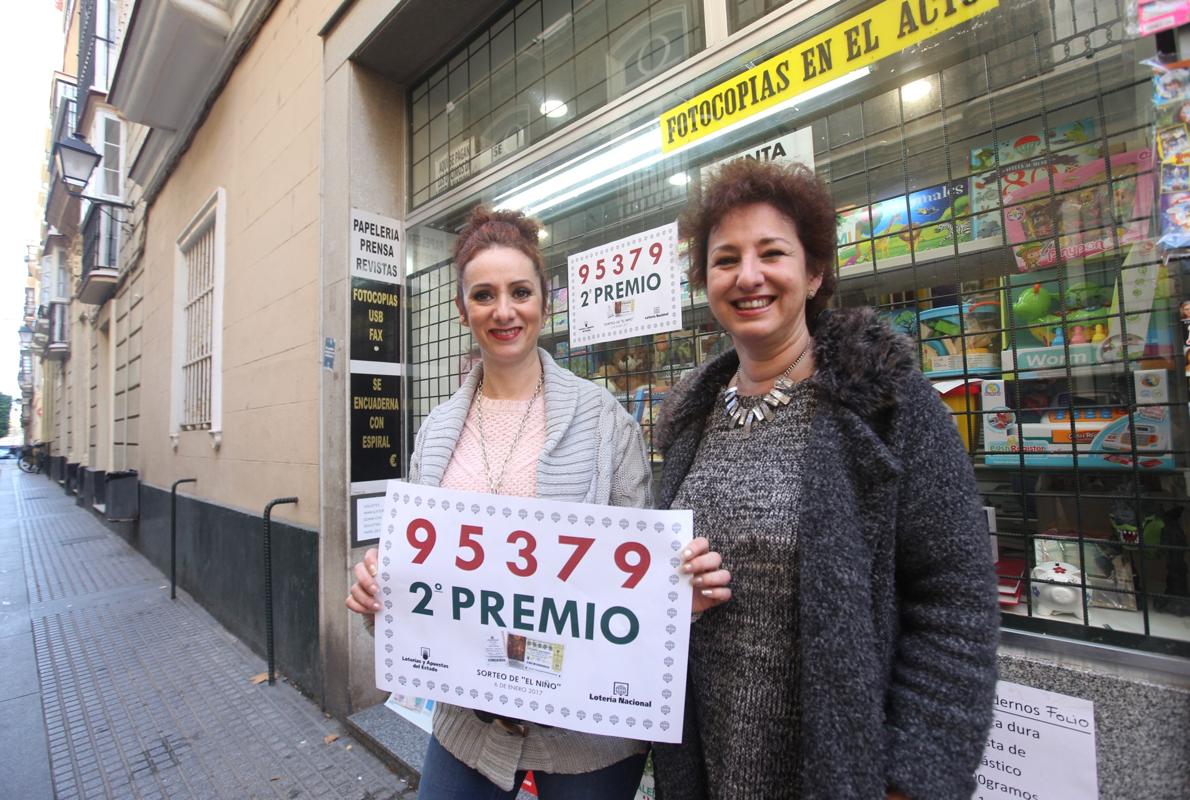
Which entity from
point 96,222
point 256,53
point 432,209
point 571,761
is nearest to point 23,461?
point 96,222

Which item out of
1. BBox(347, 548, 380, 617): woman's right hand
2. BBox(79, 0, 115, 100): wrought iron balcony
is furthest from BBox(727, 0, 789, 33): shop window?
BBox(79, 0, 115, 100): wrought iron balcony

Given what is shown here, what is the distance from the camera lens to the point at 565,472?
1437mm

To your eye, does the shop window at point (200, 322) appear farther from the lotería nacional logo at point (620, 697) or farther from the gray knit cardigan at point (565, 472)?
the lotería nacional logo at point (620, 697)

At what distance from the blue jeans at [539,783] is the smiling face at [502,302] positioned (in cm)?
110

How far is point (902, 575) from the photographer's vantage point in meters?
1.03

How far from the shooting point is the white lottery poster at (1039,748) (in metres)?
1.34

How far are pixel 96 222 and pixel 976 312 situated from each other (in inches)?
612

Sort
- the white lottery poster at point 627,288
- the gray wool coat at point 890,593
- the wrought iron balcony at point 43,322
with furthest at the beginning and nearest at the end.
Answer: the wrought iron balcony at point 43,322 → the white lottery poster at point 627,288 → the gray wool coat at point 890,593

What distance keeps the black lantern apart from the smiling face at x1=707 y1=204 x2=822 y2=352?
12.3 m

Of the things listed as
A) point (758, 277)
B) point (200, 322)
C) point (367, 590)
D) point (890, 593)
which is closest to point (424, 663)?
point (367, 590)

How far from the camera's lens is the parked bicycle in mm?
27969

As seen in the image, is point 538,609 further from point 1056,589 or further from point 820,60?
point 820,60

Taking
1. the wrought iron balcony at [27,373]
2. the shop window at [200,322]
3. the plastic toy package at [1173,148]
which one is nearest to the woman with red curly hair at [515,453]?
the plastic toy package at [1173,148]

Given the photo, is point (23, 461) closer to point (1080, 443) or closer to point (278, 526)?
point (278, 526)
